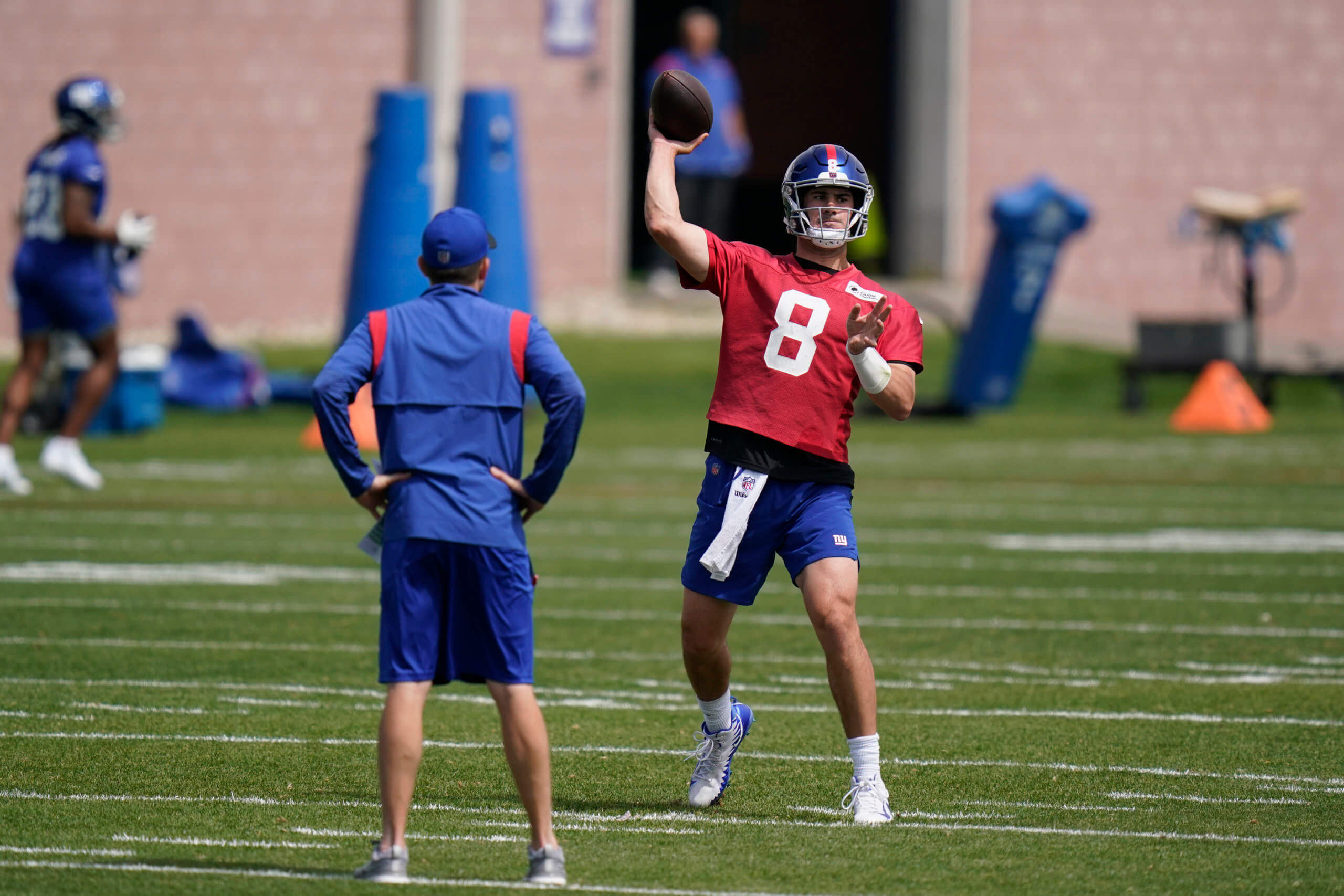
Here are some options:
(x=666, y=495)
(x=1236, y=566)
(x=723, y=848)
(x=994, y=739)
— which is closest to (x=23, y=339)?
(x=666, y=495)

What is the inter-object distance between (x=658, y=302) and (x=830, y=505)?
19.3m

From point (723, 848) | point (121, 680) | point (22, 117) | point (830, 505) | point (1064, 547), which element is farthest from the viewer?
point (22, 117)

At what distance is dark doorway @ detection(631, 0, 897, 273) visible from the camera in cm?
3191

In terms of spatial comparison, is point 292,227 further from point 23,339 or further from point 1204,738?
point 1204,738

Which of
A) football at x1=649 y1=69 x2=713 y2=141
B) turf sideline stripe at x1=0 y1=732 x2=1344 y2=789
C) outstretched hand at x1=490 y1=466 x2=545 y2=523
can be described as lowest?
turf sideline stripe at x1=0 y1=732 x2=1344 y2=789

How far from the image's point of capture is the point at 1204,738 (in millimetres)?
7172

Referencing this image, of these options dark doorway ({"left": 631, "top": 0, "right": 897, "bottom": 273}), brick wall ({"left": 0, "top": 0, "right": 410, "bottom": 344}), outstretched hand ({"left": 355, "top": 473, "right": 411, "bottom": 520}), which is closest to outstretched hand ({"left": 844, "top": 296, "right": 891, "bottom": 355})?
outstretched hand ({"left": 355, "top": 473, "right": 411, "bottom": 520})

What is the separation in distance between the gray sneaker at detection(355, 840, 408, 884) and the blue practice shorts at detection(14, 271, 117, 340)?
30.7 feet

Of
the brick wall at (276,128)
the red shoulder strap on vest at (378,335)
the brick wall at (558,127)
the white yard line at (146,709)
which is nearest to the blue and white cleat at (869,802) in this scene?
the red shoulder strap on vest at (378,335)

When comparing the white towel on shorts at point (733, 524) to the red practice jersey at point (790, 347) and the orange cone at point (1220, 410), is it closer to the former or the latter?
the red practice jersey at point (790, 347)

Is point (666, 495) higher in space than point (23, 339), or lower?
lower

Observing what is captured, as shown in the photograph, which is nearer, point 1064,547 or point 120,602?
point 120,602

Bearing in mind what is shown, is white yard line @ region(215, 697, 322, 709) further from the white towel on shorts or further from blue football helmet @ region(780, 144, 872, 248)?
blue football helmet @ region(780, 144, 872, 248)

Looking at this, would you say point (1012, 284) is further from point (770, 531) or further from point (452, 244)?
point (452, 244)
